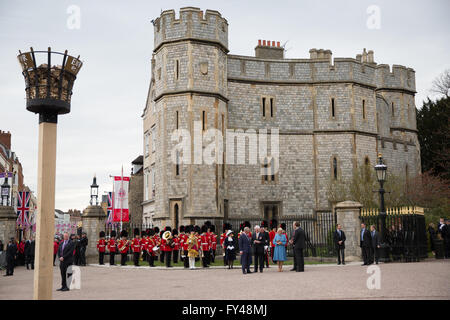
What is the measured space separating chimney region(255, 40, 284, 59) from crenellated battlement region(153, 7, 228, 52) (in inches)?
276

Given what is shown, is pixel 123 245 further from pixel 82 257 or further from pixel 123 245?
pixel 82 257

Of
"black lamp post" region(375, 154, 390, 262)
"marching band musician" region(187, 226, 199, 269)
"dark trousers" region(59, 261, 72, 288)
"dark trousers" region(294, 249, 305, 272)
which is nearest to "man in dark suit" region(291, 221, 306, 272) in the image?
"dark trousers" region(294, 249, 305, 272)

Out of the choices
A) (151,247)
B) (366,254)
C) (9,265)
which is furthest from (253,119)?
(9,265)

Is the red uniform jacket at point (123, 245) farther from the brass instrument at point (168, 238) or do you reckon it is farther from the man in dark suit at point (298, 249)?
the man in dark suit at point (298, 249)

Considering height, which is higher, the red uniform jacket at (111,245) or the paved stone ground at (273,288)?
the red uniform jacket at (111,245)

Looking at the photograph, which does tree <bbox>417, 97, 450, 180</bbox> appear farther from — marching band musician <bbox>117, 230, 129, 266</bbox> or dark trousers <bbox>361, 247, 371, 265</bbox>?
marching band musician <bbox>117, 230, 129, 266</bbox>

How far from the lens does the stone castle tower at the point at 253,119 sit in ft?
96.2

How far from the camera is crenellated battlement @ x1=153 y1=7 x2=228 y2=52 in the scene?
30.0m

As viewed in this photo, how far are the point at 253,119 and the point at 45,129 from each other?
82.3ft

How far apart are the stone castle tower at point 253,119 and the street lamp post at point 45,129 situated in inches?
748

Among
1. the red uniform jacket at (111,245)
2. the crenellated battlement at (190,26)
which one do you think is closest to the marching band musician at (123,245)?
the red uniform jacket at (111,245)

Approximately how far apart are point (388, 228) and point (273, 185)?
13.4 m
